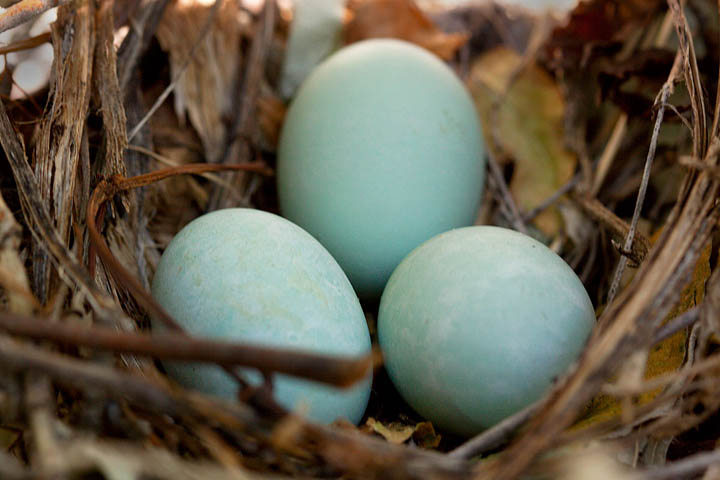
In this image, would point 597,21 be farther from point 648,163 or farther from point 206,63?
point 206,63

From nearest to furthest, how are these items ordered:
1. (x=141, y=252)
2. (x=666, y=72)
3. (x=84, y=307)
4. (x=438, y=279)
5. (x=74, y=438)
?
(x=74, y=438), (x=84, y=307), (x=438, y=279), (x=141, y=252), (x=666, y=72)

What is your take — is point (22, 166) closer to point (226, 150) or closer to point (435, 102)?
point (226, 150)

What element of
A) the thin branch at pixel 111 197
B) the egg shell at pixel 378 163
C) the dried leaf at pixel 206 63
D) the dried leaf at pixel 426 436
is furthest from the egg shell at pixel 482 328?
the dried leaf at pixel 206 63

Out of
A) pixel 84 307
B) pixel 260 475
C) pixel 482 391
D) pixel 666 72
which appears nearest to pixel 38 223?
pixel 84 307

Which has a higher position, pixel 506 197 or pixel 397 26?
pixel 397 26

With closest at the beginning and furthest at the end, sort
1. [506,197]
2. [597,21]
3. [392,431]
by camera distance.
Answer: [392,431] < [506,197] < [597,21]

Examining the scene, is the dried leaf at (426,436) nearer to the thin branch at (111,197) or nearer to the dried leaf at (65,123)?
the thin branch at (111,197)

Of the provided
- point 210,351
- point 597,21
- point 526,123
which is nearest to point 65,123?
point 210,351

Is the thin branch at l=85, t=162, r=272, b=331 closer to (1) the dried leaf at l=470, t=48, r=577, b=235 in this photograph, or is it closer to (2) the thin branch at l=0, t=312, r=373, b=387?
(2) the thin branch at l=0, t=312, r=373, b=387

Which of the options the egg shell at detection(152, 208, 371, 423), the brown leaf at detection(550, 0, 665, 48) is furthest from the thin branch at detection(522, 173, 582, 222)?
the egg shell at detection(152, 208, 371, 423)
